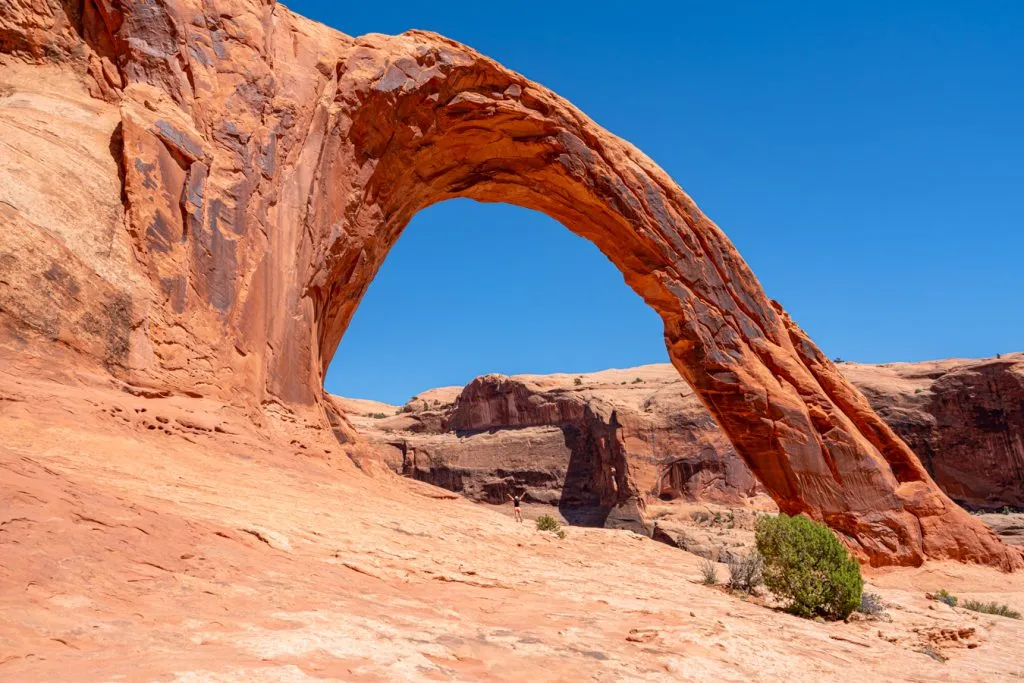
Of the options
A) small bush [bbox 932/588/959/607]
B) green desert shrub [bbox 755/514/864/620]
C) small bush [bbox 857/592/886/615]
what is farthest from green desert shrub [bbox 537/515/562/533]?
small bush [bbox 932/588/959/607]

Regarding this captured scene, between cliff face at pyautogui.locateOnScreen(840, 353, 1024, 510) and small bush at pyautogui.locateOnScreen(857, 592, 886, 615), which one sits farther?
cliff face at pyautogui.locateOnScreen(840, 353, 1024, 510)

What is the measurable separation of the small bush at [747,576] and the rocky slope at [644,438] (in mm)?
25517

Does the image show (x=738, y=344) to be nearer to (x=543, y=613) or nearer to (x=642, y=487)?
(x=543, y=613)

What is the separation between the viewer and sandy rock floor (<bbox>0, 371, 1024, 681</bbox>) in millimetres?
3727

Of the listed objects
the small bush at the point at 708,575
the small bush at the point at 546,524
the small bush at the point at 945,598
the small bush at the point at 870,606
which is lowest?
the small bush at the point at 945,598

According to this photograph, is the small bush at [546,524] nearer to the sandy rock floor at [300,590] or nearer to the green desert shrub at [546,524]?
the green desert shrub at [546,524]

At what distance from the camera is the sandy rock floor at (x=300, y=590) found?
373 centimetres

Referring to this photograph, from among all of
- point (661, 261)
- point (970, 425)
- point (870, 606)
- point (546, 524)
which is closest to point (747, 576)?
point (870, 606)

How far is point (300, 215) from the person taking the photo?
1309cm

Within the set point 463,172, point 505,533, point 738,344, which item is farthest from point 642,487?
point 505,533

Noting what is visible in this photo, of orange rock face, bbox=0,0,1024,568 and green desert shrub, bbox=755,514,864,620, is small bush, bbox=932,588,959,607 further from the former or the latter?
green desert shrub, bbox=755,514,864,620

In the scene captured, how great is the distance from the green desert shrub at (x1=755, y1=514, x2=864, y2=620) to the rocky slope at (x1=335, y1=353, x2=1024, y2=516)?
26.3 metres

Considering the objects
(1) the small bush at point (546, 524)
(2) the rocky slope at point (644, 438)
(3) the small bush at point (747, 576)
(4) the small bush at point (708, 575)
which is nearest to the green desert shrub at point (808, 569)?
(3) the small bush at point (747, 576)

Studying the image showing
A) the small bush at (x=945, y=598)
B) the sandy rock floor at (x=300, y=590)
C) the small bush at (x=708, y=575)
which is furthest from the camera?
the small bush at (x=945, y=598)
